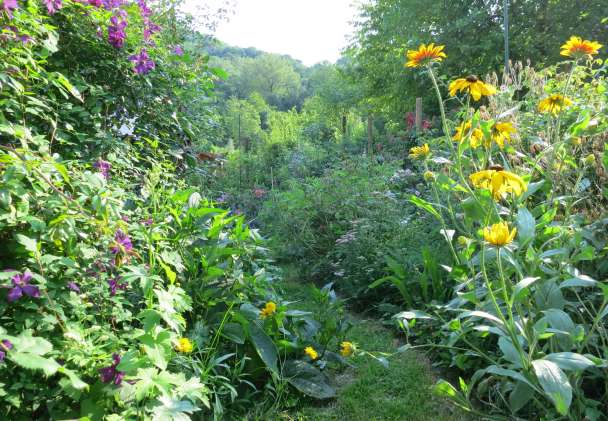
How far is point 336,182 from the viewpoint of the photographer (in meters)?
4.69

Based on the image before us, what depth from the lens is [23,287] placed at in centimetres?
127

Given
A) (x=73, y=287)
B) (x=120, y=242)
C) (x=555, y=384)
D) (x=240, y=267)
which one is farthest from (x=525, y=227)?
(x=73, y=287)

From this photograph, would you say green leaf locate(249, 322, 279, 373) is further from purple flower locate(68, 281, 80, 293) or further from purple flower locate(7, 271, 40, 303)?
purple flower locate(7, 271, 40, 303)

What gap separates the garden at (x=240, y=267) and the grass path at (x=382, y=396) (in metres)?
0.01

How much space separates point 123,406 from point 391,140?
787 cm

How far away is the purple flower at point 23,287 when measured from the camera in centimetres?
124

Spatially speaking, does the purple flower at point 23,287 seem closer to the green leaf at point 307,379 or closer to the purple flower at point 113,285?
the purple flower at point 113,285

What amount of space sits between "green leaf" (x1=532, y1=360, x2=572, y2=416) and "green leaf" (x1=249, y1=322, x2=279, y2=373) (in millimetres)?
1073

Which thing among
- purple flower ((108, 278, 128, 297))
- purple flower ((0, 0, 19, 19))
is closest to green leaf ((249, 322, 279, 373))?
purple flower ((108, 278, 128, 297))

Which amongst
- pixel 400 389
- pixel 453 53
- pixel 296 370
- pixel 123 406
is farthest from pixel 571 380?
pixel 453 53

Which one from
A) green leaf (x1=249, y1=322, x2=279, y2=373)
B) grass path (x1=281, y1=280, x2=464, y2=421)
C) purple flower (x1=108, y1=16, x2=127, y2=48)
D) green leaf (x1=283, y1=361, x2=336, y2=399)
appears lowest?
grass path (x1=281, y1=280, x2=464, y2=421)

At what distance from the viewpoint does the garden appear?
1.40m

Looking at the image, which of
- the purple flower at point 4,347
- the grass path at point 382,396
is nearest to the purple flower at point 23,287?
the purple flower at point 4,347

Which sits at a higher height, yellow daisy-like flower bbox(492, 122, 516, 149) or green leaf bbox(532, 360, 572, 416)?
yellow daisy-like flower bbox(492, 122, 516, 149)
